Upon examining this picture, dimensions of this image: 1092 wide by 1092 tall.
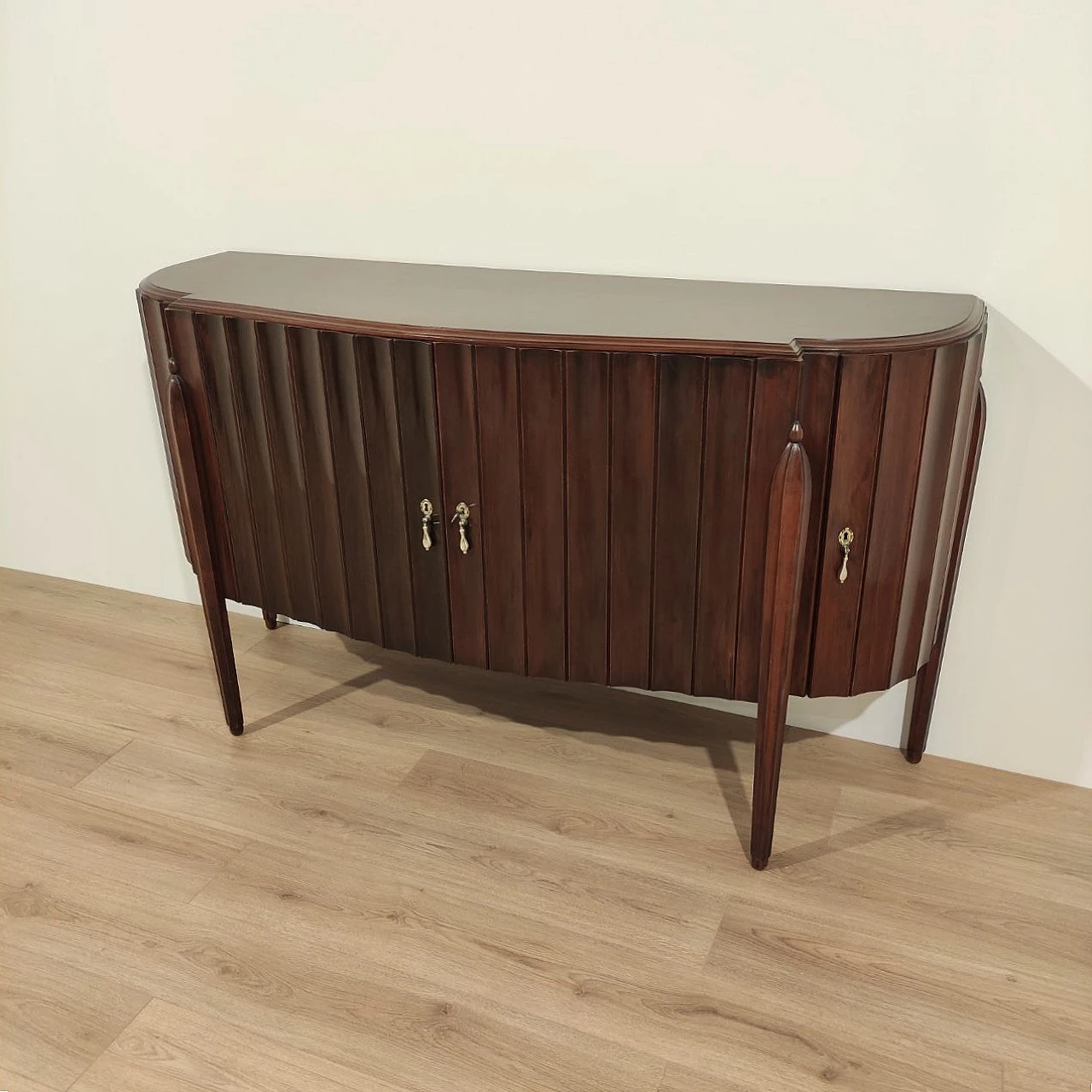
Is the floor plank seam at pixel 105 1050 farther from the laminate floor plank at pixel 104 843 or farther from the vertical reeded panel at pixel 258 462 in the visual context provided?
the vertical reeded panel at pixel 258 462

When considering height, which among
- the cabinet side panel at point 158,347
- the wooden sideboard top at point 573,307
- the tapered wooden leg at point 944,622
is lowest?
the tapered wooden leg at point 944,622

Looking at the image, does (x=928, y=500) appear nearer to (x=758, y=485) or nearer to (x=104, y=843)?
(x=758, y=485)

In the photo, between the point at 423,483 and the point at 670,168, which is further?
the point at 670,168

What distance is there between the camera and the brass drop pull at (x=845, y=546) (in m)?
1.39

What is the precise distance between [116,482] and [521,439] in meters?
1.29

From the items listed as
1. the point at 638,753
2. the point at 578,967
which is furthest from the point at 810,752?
the point at 578,967

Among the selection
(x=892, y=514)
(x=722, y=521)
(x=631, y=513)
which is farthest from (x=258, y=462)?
(x=892, y=514)

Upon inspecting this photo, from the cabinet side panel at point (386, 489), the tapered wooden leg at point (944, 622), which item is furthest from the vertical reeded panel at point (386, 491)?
the tapered wooden leg at point (944, 622)

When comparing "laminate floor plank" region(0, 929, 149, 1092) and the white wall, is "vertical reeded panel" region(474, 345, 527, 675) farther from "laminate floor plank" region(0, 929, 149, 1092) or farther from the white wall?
"laminate floor plank" region(0, 929, 149, 1092)

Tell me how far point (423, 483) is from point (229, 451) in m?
0.36

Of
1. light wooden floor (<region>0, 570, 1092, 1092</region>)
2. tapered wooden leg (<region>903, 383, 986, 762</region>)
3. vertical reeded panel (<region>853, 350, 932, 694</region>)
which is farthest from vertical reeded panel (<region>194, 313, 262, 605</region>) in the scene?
tapered wooden leg (<region>903, 383, 986, 762</region>)

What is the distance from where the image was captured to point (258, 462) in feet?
5.36

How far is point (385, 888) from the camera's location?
5.17 feet

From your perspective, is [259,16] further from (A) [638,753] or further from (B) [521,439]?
(A) [638,753]
